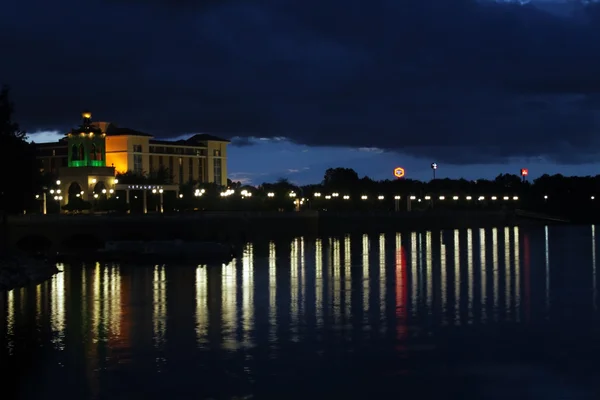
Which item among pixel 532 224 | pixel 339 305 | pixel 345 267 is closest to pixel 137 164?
pixel 532 224

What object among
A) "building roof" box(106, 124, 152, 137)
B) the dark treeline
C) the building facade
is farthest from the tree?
"building roof" box(106, 124, 152, 137)

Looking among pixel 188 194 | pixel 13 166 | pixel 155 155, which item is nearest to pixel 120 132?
pixel 155 155

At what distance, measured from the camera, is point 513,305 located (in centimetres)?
4472

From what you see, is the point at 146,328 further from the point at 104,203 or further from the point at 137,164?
the point at 137,164

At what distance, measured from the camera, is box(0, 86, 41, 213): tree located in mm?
62562

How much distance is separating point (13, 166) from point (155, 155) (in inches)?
3806

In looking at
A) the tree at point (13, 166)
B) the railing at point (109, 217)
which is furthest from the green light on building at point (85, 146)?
the tree at point (13, 166)

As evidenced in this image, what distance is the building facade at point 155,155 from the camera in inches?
5930

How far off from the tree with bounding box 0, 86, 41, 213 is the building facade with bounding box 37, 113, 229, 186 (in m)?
68.1

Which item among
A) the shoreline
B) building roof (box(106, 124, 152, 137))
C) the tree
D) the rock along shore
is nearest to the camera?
the rock along shore

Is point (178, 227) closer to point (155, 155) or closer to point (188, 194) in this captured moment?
point (188, 194)

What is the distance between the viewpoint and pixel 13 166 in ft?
206

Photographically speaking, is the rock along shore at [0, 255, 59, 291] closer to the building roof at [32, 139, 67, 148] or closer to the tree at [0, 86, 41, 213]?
the tree at [0, 86, 41, 213]

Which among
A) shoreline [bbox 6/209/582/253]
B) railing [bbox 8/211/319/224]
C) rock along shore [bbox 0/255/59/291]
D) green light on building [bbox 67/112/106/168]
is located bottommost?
rock along shore [bbox 0/255/59/291]
